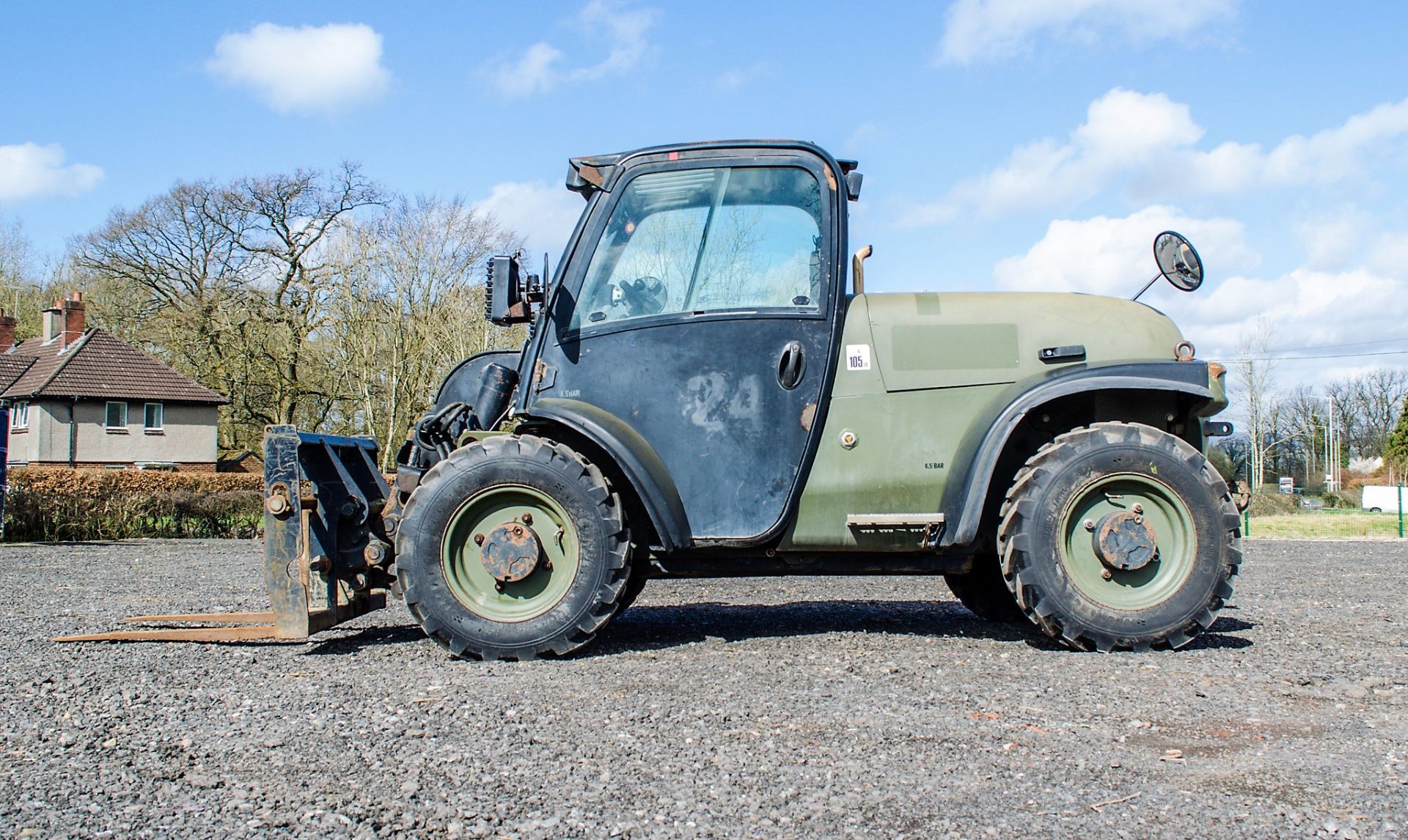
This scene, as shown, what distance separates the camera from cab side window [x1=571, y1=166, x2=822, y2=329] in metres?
5.65

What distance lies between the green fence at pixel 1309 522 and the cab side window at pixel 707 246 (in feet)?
39.9

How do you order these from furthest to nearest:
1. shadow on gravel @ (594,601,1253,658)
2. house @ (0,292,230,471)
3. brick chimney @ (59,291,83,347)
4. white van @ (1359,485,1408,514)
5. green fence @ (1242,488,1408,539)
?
1. white van @ (1359,485,1408,514)
2. brick chimney @ (59,291,83,347)
3. house @ (0,292,230,471)
4. green fence @ (1242,488,1408,539)
5. shadow on gravel @ (594,601,1253,658)

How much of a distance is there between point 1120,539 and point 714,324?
2249mm

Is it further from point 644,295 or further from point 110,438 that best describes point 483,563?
point 110,438

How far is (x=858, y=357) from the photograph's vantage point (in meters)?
5.59

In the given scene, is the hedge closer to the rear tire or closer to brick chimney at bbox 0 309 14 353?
the rear tire

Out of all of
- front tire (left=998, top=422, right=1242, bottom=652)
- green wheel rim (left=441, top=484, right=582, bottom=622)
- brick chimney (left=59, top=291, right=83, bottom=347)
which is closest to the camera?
front tire (left=998, top=422, right=1242, bottom=652)

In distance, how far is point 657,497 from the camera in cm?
536

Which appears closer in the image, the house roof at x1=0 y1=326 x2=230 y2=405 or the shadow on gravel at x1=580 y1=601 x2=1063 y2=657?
the shadow on gravel at x1=580 y1=601 x2=1063 y2=657

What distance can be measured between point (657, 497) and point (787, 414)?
78 cm

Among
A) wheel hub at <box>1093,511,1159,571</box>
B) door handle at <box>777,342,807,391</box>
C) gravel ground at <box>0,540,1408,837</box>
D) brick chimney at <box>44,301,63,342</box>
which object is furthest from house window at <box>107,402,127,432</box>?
wheel hub at <box>1093,511,1159,571</box>

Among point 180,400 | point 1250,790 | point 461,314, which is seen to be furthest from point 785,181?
point 180,400

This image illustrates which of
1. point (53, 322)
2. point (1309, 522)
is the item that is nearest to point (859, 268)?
point (1309, 522)

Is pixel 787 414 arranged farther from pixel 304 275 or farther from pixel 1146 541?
pixel 304 275
